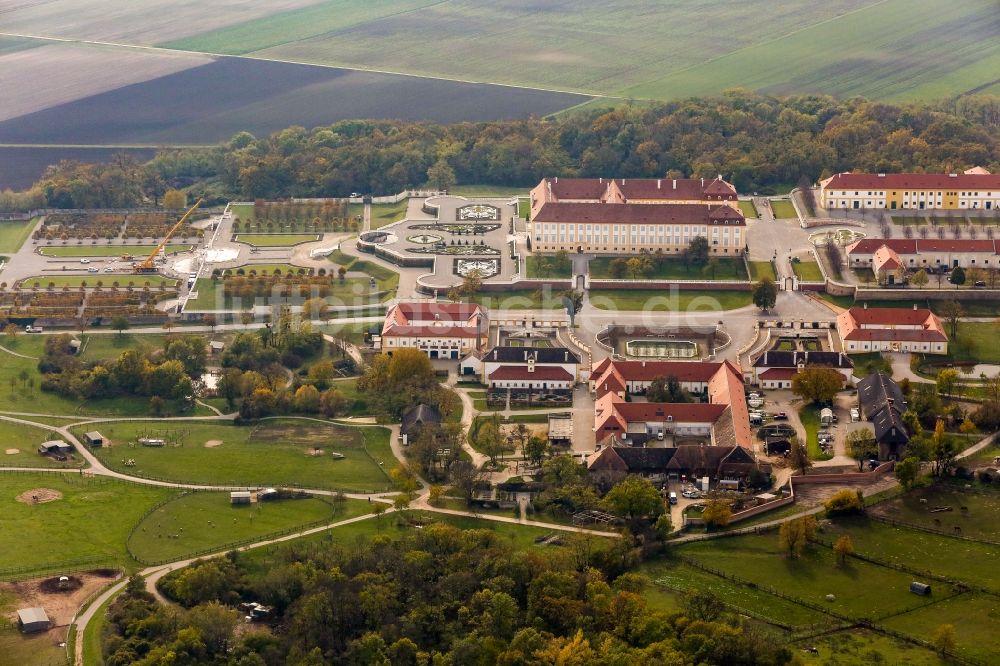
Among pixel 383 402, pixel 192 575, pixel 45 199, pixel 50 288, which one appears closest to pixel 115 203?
pixel 45 199

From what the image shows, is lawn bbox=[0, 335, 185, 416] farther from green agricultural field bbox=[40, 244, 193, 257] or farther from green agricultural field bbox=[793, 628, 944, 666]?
green agricultural field bbox=[793, 628, 944, 666]

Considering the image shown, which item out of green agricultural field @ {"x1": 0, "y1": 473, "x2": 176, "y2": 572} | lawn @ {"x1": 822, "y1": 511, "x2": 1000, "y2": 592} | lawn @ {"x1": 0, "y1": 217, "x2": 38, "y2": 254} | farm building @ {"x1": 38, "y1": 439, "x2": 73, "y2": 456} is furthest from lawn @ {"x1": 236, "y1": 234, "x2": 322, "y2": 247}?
lawn @ {"x1": 822, "y1": 511, "x2": 1000, "y2": 592}

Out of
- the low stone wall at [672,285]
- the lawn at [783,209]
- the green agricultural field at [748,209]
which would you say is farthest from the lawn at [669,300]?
the lawn at [783,209]

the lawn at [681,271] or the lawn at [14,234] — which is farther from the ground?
the lawn at [14,234]

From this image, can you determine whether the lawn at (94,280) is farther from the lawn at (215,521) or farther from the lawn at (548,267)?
the lawn at (215,521)

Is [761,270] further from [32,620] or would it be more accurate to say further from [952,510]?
[32,620]
